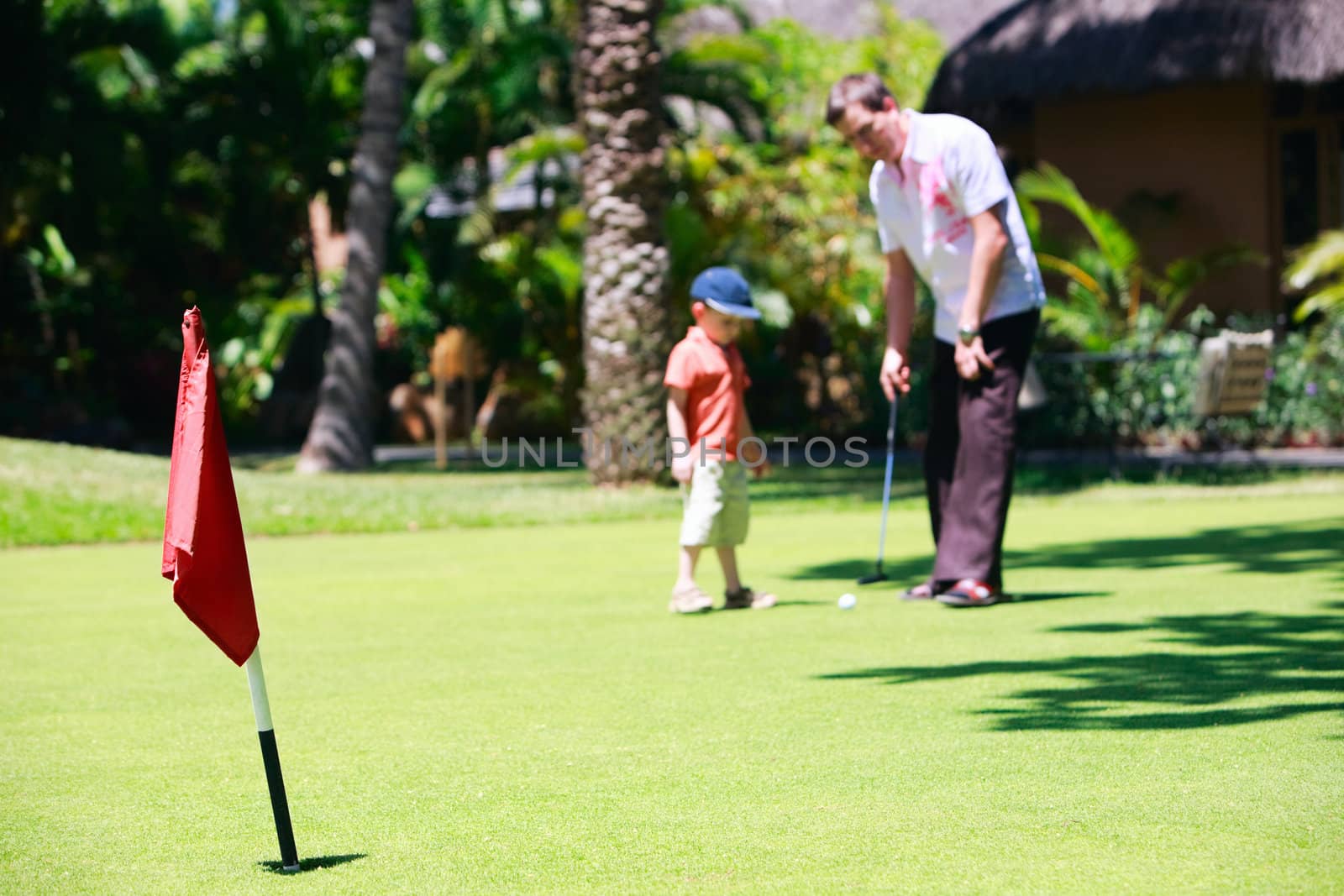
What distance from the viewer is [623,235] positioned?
14266mm

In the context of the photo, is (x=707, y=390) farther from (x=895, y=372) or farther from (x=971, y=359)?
(x=971, y=359)

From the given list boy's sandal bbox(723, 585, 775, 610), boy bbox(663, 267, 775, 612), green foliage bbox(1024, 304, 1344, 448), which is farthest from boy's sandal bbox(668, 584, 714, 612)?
green foliage bbox(1024, 304, 1344, 448)

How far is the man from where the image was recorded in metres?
6.74

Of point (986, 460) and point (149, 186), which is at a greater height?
point (149, 186)

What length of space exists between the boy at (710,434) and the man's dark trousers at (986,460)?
2.58ft

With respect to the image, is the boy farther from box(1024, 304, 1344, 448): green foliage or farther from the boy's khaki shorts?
box(1024, 304, 1344, 448): green foliage

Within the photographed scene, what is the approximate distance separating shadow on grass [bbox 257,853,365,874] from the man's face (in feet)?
13.9

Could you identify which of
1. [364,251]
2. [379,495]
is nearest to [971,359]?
[379,495]

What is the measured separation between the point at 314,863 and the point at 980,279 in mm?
4122

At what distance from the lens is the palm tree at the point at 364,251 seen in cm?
1720

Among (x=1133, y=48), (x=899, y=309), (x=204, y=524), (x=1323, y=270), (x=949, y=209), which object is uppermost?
(x=1133, y=48)

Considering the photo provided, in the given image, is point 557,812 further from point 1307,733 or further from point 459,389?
point 459,389

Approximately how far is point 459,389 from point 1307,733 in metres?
20.2

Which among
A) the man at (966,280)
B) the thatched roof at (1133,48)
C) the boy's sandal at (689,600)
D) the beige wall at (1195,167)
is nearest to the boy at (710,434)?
the boy's sandal at (689,600)
